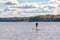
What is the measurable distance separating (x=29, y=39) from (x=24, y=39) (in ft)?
2.21

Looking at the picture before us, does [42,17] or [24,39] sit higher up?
[24,39]

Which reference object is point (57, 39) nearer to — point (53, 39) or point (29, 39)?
point (53, 39)

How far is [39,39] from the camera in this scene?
46.9 meters

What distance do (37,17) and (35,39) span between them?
60262 mm

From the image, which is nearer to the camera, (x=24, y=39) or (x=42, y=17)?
(x=24, y=39)

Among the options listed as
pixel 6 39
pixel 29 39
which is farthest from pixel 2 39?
pixel 29 39

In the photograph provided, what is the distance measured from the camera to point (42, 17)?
4338 inches

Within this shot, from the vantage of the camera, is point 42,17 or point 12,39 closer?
point 12,39

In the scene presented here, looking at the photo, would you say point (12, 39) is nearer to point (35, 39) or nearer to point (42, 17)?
point (35, 39)

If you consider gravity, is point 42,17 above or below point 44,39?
below

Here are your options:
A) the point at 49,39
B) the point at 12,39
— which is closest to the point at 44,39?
the point at 49,39

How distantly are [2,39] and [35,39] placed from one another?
424 cm

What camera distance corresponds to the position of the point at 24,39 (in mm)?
46781

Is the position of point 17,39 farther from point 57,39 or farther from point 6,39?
point 57,39
